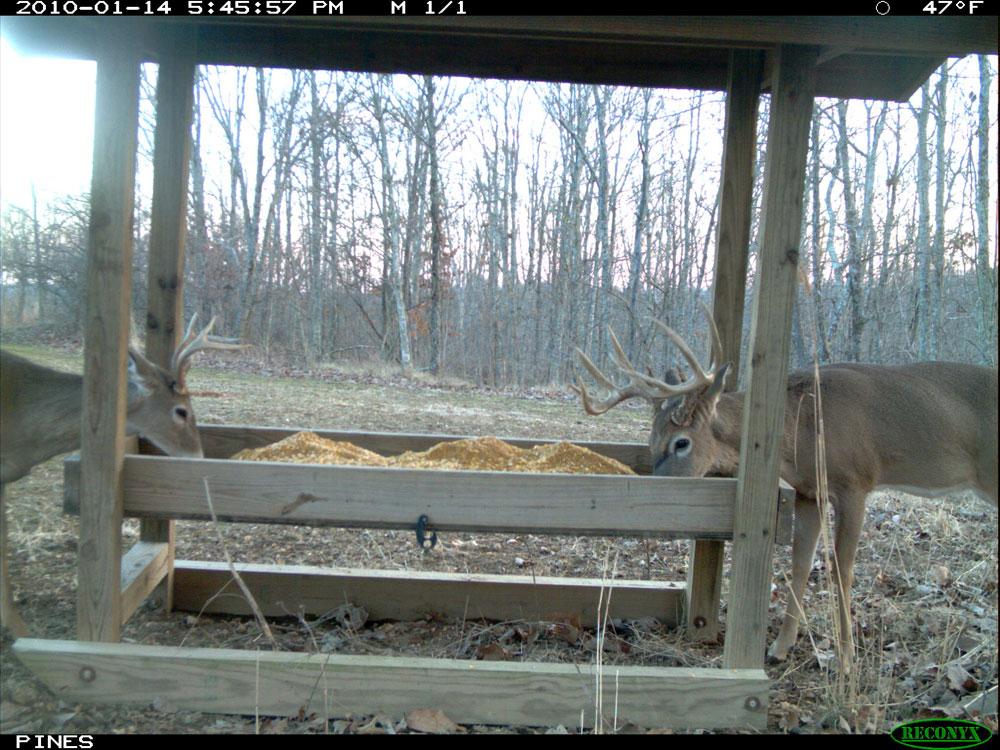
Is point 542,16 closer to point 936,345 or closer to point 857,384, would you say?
point 857,384

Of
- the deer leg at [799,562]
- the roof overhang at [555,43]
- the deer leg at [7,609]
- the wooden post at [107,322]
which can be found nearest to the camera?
the roof overhang at [555,43]

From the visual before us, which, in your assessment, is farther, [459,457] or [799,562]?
[799,562]

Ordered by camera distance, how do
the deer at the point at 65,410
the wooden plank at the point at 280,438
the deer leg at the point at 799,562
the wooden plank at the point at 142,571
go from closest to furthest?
1. the wooden plank at the point at 142,571
2. the deer at the point at 65,410
3. the deer leg at the point at 799,562
4. the wooden plank at the point at 280,438

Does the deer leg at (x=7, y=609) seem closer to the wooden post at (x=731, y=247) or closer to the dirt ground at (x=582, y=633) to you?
the dirt ground at (x=582, y=633)

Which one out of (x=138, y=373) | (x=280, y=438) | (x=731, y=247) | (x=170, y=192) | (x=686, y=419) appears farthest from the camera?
(x=280, y=438)

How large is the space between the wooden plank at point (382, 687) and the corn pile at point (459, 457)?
1005 millimetres

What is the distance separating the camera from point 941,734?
287cm

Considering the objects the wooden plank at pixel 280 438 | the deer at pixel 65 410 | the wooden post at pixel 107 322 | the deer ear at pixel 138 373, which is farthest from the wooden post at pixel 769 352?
the deer ear at pixel 138 373

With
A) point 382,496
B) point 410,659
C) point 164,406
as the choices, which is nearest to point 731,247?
point 382,496

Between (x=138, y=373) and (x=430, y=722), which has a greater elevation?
(x=138, y=373)

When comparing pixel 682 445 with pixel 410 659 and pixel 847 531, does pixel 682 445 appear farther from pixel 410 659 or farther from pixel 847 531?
pixel 410 659

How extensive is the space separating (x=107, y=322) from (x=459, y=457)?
1798 mm

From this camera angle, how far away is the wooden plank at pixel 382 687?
9.46ft

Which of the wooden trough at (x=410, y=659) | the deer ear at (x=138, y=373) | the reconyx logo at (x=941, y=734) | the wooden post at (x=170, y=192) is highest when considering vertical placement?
the wooden post at (x=170, y=192)
